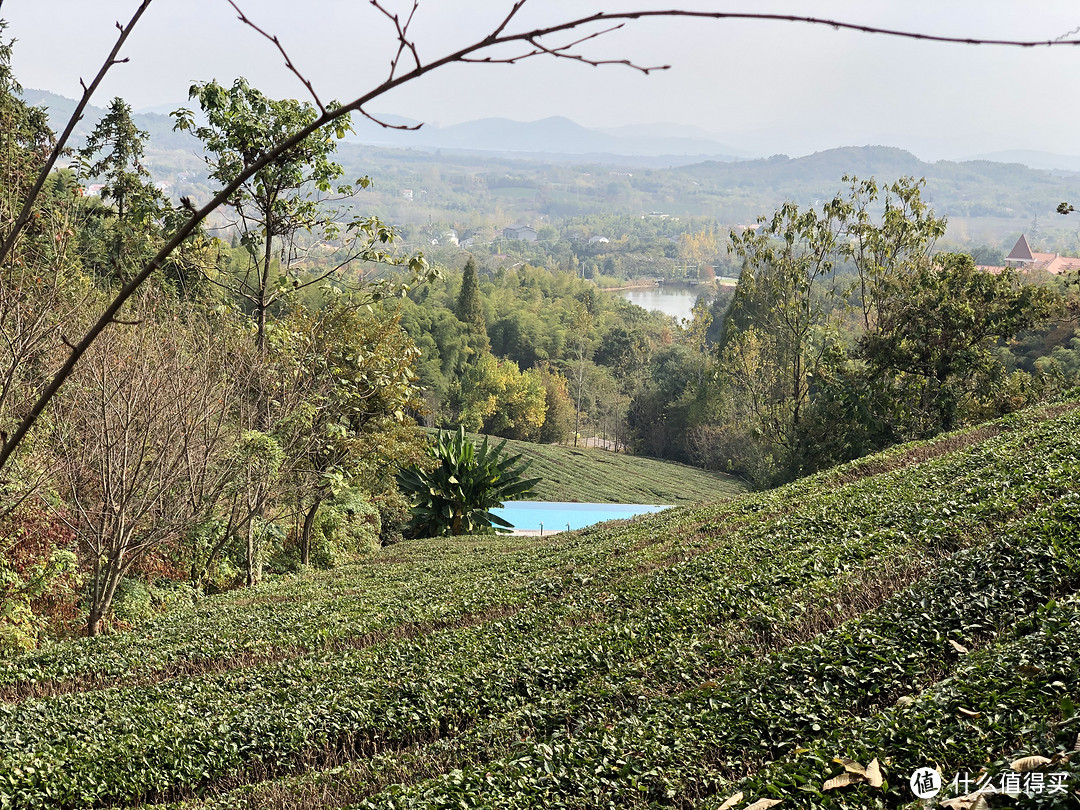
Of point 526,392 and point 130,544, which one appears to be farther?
point 526,392

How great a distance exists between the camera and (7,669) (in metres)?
6.18

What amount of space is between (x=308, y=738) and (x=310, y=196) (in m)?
8.25

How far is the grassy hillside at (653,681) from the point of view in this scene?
2701mm

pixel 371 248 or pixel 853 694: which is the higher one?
pixel 371 248

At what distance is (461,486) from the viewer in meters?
16.4

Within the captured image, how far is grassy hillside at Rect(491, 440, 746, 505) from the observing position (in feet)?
106

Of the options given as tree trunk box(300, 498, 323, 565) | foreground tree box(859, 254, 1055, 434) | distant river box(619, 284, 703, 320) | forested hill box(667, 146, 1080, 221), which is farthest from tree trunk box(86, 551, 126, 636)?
forested hill box(667, 146, 1080, 221)

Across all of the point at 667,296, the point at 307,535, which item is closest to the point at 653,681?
the point at 307,535

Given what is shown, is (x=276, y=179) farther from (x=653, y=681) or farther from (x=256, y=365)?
(x=653, y=681)

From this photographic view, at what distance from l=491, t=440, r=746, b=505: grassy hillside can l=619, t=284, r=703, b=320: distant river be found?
2777 inches

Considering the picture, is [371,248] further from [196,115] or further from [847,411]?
[847,411]

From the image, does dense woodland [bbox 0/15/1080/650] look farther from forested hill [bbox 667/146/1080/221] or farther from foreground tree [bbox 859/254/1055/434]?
forested hill [bbox 667/146/1080/221]

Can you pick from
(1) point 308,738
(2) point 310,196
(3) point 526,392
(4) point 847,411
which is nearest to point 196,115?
(2) point 310,196

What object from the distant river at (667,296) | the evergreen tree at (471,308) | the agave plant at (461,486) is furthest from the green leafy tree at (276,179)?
the distant river at (667,296)
